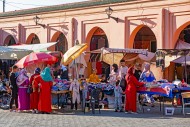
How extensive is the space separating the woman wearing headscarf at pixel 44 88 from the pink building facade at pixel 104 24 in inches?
347

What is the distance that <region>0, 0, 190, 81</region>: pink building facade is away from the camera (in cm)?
2333

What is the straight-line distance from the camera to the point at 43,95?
1639 cm

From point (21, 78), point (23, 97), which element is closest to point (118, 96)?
point (23, 97)

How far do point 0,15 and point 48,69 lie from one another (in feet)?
62.5

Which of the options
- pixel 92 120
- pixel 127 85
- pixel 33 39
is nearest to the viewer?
pixel 92 120

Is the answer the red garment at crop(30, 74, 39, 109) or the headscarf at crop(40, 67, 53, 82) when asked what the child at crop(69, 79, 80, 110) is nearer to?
the headscarf at crop(40, 67, 53, 82)

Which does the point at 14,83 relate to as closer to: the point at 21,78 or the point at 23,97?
the point at 21,78

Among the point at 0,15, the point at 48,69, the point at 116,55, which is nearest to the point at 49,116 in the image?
the point at 48,69

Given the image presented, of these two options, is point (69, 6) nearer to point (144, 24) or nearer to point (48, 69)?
point (144, 24)

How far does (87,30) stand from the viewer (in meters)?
27.9

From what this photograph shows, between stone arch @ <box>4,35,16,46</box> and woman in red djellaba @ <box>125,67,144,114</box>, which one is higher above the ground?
stone arch @ <box>4,35,16,46</box>

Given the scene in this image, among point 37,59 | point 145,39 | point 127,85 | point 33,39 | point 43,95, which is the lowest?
point 43,95

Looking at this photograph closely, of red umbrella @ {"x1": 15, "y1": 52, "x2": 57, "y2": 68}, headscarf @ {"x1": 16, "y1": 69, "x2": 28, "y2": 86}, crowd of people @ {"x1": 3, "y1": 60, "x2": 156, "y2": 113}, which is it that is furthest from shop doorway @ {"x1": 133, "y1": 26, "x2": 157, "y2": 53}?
headscarf @ {"x1": 16, "y1": 69, "x2": 28, "y2": 86}

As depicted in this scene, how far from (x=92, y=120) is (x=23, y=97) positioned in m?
3.69
